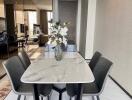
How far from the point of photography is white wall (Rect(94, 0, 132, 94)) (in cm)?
335

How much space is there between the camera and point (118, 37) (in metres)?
3.90

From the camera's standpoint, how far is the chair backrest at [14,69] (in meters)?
2.08

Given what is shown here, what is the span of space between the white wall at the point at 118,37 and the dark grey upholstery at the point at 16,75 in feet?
6.41

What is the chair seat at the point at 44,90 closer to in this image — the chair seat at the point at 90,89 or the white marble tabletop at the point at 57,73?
the white marble tabletop at the point at 57,73

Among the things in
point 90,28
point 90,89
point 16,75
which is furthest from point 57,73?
point 90,28

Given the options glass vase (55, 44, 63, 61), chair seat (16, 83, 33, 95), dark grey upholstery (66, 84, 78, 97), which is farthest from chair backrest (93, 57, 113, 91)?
chair seat (16, 83, 33, 95)

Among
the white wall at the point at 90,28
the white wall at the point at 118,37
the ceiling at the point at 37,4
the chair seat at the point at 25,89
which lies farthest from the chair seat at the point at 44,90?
the ceiling at the point at 37,4

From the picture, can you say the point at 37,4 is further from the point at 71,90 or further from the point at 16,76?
the point at 71,90

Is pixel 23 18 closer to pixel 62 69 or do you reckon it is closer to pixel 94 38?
pixel 94 38

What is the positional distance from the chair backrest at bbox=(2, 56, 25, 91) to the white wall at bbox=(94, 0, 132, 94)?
2.01 meters

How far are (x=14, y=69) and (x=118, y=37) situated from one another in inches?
98.4

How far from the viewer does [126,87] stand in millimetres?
3414

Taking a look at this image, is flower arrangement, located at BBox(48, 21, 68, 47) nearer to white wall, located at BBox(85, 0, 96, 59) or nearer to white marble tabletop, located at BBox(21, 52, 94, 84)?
white marble tabletop, located at BBox(21, 52, 94, 84)

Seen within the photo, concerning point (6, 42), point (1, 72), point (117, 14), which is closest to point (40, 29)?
point (6, 42)
